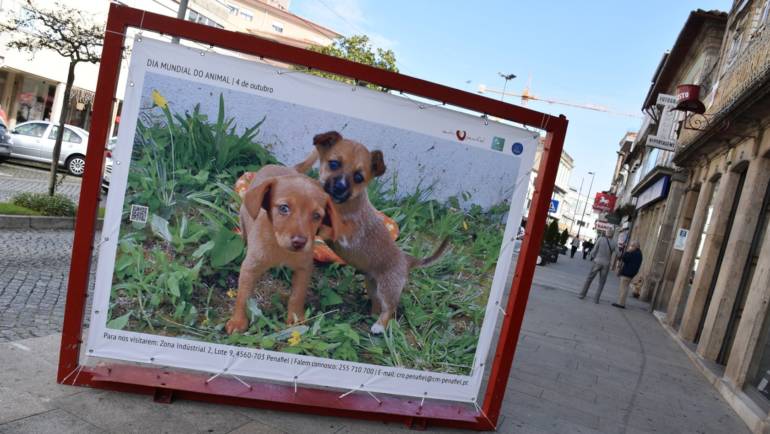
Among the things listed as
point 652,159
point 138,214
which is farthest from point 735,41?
point 138,214

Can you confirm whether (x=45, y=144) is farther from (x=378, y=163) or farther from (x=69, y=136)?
(x=378, y=163)

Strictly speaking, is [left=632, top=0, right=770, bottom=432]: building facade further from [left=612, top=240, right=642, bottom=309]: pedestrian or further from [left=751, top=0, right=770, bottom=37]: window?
[left=612, top=240, right=642, bottom=309]: pedestrian

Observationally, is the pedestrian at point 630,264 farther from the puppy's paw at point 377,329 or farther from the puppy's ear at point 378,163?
the puppy's ear at point 378,163

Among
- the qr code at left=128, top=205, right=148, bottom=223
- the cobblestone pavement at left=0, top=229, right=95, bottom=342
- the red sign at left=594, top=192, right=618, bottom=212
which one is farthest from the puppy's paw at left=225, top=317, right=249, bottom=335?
the red sign at left=594, top=192, right=618, bottom=212

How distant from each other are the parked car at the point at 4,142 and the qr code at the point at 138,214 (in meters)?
16.4

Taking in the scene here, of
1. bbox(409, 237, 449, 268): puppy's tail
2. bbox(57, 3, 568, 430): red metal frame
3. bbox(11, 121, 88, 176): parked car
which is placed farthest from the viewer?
bbox(11, 121, 88, 176): parked car

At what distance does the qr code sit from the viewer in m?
3.69

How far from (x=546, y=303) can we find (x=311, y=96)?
423 inches

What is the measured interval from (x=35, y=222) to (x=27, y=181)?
6337 mm

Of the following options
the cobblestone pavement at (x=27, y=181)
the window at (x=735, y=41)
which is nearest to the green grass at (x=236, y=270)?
the cobblestone pavement at (x=27, y=181)

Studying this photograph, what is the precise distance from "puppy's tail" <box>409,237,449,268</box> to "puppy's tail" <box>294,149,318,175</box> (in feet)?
2.90

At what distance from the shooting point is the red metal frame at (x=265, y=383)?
3.60m

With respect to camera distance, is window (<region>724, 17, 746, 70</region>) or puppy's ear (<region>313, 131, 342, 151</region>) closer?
puppy's ear (<region>313, 131, 342, 151</region>)

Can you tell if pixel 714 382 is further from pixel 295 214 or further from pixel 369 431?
pixel 295 214
